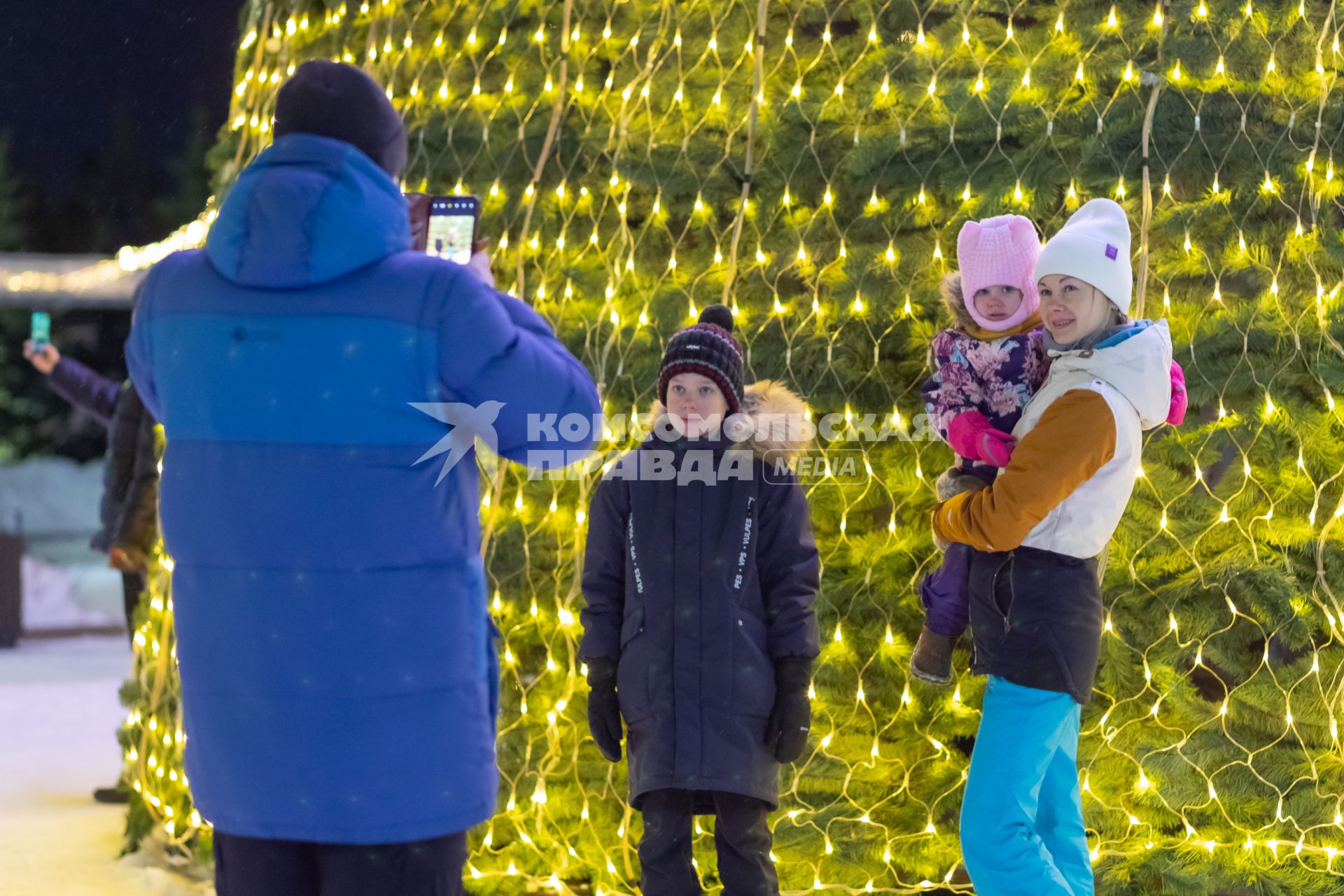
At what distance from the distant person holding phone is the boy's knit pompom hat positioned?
2289 mm

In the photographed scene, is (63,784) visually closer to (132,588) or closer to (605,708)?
(132,588)

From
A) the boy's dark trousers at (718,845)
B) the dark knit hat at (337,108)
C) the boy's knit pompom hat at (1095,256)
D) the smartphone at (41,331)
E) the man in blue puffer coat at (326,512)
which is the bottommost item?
the boy's dark trousers at (718,845)

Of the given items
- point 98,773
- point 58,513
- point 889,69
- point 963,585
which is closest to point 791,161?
point 889,69

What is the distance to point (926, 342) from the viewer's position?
7.43 ft

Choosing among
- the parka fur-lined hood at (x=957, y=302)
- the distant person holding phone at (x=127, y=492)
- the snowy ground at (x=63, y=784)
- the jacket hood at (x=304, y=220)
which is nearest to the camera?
the jacket hood at (x=304, y=220)

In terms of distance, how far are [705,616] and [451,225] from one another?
0.68 meters

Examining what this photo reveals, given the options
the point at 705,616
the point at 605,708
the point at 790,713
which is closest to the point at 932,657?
the point at 790,713

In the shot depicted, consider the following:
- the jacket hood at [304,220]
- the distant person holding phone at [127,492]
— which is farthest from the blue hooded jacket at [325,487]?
the distant person holding phone at [127,492]

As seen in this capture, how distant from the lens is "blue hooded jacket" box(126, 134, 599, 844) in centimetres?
120

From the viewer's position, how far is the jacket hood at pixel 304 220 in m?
1.19

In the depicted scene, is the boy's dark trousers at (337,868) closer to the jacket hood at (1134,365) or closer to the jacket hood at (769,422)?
the jacket hood at (769,422)

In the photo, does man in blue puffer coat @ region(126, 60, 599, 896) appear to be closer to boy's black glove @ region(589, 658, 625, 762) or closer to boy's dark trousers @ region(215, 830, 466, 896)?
boy's dark trousers @ region(215, 830, 466, 896)

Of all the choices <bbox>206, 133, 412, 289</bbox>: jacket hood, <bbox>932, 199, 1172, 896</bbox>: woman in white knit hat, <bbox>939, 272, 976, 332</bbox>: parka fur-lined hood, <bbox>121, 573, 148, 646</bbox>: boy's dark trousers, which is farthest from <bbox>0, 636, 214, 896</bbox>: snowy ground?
<bbox>939, 272, 976, 332</bbox>: parka fur-lined hood

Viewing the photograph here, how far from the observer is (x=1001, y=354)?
181 cm
